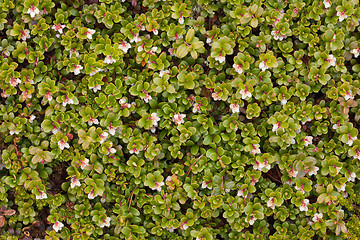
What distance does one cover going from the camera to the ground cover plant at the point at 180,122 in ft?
8.16

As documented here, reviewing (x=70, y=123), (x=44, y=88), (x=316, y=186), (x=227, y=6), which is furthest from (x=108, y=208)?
(x=227, y=6)

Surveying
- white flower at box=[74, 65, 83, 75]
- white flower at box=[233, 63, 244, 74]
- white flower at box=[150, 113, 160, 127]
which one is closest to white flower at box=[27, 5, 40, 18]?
white flower at box=[74, 65, 83, 75]

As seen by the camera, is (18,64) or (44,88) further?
(18,64)

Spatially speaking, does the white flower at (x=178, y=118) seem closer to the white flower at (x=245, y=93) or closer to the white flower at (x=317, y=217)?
the white flower at (x=245, y=93)

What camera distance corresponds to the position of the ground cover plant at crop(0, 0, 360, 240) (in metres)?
2.49

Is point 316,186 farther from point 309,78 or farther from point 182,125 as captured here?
point 182,125

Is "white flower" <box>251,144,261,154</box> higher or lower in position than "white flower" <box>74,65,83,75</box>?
higher

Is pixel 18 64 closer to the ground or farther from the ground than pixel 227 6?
closer to the ground

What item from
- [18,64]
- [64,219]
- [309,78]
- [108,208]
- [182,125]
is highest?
[309,78]

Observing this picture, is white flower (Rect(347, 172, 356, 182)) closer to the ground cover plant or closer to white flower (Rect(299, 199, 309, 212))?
the ground cover plant

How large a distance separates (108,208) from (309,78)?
201 centimetres

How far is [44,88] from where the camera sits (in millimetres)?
2469

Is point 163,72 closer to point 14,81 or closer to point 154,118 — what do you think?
point 154,118

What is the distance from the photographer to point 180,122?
8.23ft
